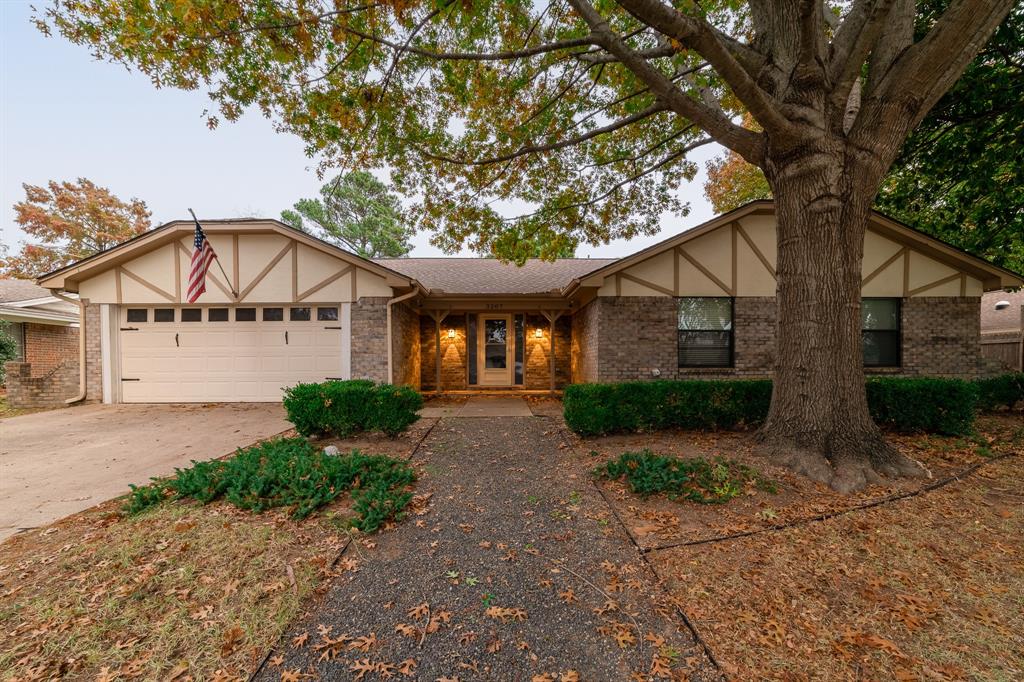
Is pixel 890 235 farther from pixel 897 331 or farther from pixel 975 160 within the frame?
pixel 897 331

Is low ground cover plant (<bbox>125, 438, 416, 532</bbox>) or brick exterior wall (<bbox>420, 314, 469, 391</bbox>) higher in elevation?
brick exterior wall (<bbox>420, 314, 469, 391</bbox>)

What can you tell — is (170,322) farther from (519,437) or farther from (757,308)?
(757,308)

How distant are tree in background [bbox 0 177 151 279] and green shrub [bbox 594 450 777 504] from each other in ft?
106

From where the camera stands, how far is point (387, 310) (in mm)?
8812

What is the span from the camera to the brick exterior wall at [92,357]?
348 inches

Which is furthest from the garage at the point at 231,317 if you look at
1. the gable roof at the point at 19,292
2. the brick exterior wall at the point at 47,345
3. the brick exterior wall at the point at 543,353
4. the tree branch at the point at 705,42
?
the tree branch at the point at 705,42

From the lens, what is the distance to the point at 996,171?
741cm

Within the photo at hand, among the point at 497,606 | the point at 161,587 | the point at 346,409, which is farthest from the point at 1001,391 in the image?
the point at 161,587

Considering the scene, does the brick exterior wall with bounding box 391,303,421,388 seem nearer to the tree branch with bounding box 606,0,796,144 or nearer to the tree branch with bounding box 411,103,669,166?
the tree branch with bounding box 411,103,669,166

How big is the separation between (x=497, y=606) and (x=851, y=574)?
95.2 inches

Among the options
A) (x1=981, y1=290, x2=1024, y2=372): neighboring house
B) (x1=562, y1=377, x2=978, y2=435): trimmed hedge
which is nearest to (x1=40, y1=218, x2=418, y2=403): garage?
(x1=562, y1=377, x2=978, y2=435): trimmed hedge

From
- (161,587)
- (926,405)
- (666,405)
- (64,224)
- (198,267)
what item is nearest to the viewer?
(161,587)

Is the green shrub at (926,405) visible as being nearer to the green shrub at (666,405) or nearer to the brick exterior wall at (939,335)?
the green shrub at (666,405)

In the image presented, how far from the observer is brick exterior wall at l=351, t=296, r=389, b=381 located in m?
8.80
